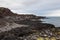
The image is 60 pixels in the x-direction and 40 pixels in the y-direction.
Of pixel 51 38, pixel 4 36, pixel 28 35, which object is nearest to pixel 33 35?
pixel 28 35

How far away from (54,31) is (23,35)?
6797mm

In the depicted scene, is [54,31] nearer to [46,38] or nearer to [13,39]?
[46,38]

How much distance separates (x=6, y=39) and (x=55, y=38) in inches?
275

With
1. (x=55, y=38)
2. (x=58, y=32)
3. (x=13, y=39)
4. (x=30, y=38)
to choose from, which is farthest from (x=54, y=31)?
(x=13, y=39)

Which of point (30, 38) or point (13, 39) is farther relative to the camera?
point (30, 38)

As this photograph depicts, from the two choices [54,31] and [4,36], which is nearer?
[4,36]

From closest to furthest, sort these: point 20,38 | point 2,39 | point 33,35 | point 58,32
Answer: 1. point 2,39
2. point 20,38
3. point 33,35
4. point 58,32

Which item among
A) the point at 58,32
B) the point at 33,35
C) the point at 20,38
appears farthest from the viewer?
the point at 58,32

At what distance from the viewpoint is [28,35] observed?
26.2 metres

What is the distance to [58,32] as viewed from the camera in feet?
97.8

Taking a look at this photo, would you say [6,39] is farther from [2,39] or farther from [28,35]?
[28,35]

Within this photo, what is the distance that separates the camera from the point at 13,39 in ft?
75.1

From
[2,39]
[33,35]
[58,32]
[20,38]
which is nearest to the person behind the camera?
[2,39]

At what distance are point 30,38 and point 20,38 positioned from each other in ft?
4.91
